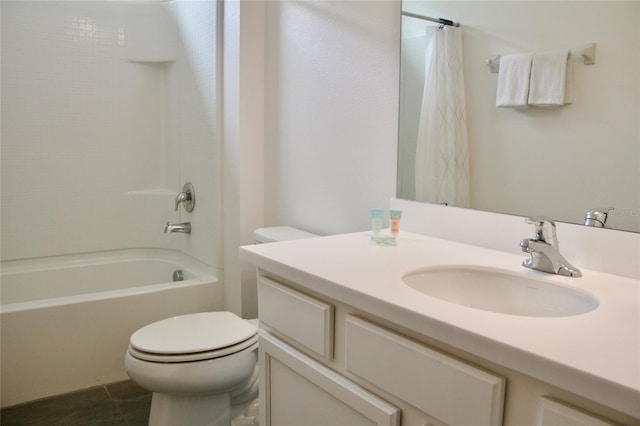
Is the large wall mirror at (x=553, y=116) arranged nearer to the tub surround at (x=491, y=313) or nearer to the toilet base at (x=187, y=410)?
the tub surround at (x=491, y=313)

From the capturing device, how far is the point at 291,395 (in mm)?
1130

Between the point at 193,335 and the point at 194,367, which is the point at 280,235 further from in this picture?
the point at 194,367

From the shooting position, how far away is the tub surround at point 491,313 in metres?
0.60

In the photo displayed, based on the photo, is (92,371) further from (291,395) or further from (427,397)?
(427,397)

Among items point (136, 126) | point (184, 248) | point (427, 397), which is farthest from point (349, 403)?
point (136, 126)

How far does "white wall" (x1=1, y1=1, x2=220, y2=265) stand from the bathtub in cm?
16

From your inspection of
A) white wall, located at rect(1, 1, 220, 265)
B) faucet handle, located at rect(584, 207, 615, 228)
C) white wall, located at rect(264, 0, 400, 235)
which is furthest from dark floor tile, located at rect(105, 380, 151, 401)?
faucet handle, located at rect(584, 207, 615, 228)

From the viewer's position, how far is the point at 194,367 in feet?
5.08

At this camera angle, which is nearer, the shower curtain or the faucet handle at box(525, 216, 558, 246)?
the faucet handle at box(525, 216, 558, 246)

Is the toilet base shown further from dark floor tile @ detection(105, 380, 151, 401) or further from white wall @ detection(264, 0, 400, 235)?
white wall @ detection(264, 0, 400, 235)

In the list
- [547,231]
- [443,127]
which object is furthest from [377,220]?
[547,231]

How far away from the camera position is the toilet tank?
194cm

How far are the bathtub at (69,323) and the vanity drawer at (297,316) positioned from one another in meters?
1.28

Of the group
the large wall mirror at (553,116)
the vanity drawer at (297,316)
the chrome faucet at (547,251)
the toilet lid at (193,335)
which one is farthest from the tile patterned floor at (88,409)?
the chrome faucet at (547,251)
